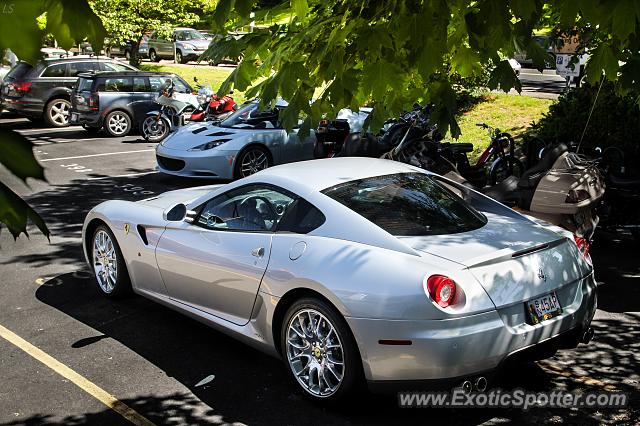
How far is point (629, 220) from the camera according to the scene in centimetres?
876

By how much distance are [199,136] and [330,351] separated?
358 inches

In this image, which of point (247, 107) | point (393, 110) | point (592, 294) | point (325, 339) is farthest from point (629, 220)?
point (247, 107)

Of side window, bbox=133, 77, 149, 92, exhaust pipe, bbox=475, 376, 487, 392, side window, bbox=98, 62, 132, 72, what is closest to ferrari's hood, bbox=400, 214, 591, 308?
exhaust pipe, bbox=475, 376, 487, 392

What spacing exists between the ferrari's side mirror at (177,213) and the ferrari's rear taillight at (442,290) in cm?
251

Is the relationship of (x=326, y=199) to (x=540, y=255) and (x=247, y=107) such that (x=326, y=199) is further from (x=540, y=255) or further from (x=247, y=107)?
(x=247, y=107)

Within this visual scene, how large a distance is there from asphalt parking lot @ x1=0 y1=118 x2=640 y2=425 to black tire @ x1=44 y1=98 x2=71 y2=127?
13.2 m

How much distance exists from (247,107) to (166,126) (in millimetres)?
5666

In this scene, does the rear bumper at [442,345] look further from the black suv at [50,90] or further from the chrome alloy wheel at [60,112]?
the chrome alloy wheel at [60,112]

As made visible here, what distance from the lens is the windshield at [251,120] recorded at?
13445mm

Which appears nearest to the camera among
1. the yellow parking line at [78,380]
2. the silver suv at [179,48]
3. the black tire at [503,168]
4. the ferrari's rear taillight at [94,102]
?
the yellow parking line at [78,380]

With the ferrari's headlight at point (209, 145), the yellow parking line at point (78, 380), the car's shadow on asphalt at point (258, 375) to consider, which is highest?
the ferrari's headlight at point (209, 145)

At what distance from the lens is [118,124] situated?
19.3 m

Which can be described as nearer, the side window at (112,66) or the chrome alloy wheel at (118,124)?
the chrome alloy wheel at (118,124)

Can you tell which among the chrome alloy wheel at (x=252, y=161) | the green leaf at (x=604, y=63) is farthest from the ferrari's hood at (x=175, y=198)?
the chrome alloy wheel at (x=252, y=161)
